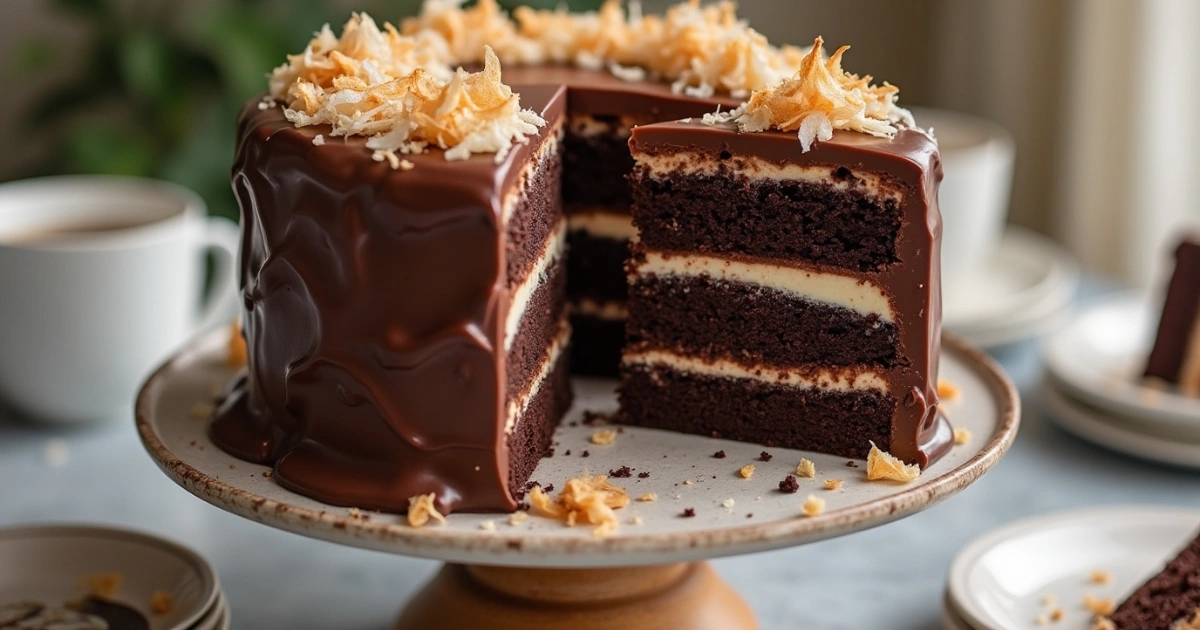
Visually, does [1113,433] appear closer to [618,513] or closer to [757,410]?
[757,410]

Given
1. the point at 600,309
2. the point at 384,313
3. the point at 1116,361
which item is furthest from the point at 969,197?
the point at 384,313

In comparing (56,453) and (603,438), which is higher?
(603,438)

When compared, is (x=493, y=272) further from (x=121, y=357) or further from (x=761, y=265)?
(x=121, y=357)

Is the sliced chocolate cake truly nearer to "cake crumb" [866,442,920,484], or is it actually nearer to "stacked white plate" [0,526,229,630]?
"cake crumb" [866,442,920,484]

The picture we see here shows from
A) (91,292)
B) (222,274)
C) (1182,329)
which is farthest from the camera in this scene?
(222,274)

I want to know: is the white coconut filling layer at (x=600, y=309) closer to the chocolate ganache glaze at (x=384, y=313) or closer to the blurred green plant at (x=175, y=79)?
the chocolate ganache glaze at (x=384, y=313)
